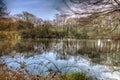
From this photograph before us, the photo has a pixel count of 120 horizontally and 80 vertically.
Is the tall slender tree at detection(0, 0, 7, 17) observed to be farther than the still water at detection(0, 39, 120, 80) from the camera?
Yes

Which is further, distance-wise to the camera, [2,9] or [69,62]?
[2,9]

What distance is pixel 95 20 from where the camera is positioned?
4.02 meters

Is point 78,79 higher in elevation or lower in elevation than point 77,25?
lower

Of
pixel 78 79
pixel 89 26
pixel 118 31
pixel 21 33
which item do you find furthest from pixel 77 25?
pixel 21 33

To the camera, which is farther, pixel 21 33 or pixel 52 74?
pixel 21 33

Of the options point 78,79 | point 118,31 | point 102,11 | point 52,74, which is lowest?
point 78,79

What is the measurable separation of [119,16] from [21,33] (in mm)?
37275

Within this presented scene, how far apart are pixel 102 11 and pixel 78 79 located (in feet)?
7.03

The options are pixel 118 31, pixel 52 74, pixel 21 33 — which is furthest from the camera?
pixel 21 33

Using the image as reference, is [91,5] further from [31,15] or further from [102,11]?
[31,15]

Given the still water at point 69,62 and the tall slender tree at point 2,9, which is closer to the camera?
the still water at point 69,62

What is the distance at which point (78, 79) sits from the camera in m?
5.66

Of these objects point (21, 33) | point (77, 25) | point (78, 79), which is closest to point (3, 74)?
point (77, 25)

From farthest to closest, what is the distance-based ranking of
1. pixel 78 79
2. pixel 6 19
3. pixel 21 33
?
pixel 21 33, pixel 6 19, pixel 78 79
